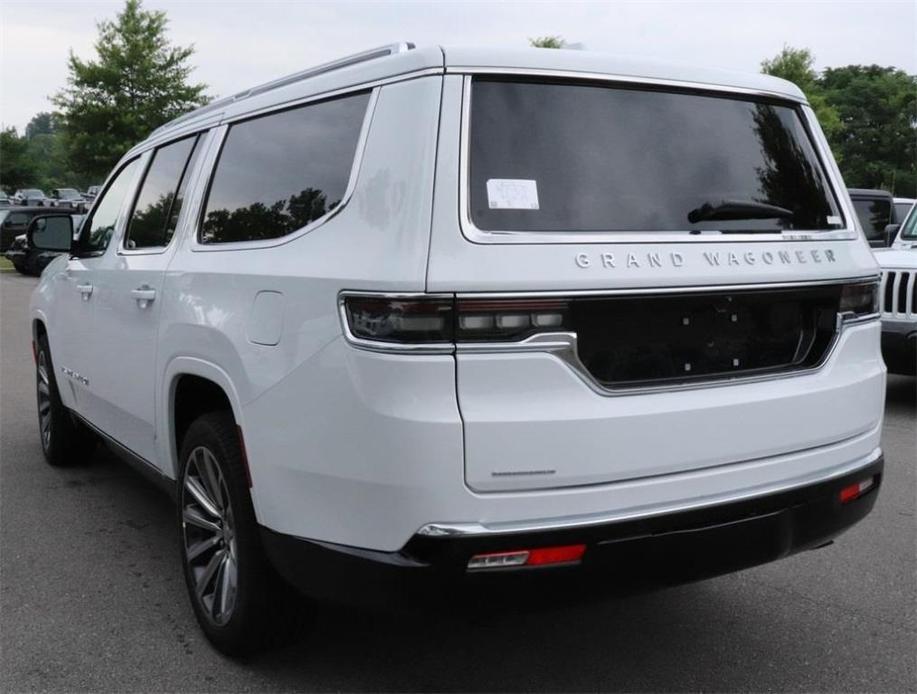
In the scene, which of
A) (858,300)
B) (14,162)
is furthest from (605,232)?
(14,162)

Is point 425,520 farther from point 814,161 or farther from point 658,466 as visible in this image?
point 814,161

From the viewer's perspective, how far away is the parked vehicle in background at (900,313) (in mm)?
7457

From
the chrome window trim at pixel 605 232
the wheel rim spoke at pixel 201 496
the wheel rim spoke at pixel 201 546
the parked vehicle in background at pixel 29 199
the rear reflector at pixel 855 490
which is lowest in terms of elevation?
the parked vehicle in background at pixel 29 199

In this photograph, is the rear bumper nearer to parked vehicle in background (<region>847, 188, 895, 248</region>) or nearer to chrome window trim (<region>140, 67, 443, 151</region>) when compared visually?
chrome window trim (<region>140, 67, 443, 151</region>)

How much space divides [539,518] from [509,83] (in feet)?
3.91

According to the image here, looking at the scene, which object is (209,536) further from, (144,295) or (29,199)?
(29,199)

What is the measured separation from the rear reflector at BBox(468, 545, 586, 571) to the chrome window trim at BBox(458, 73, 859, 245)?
0.80m

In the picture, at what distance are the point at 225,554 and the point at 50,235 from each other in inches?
112

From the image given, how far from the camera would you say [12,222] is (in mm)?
29750

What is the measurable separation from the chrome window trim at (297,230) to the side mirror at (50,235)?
1981 millimetres

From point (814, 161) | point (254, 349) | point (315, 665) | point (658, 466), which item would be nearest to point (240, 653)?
point (315, 665)

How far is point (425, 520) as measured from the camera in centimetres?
250

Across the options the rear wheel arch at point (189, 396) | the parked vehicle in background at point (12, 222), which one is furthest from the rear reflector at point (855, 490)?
the parked vehicle in background at point (12, 222)

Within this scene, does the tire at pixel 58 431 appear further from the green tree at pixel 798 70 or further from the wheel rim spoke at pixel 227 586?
the green tree at pixel 798 70
